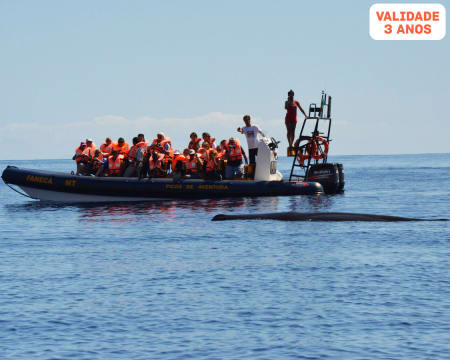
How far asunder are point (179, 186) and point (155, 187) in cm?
84

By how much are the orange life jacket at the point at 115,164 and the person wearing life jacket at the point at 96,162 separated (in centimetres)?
32

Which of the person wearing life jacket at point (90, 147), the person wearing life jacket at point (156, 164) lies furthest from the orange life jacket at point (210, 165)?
the person wearing life jacket at point (90, 147)

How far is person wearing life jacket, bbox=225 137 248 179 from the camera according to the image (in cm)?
2689

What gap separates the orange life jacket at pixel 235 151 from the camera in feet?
88.3

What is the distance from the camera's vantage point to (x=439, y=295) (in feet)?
38.2

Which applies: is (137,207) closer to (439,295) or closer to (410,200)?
(410,200)

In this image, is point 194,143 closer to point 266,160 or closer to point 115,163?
point 266,160

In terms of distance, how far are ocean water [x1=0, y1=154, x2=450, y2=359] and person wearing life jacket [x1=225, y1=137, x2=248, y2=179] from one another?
5775 millimetres

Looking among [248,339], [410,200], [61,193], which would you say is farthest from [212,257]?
[410,200]

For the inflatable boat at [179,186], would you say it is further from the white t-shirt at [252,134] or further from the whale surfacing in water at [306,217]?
the whale surfacing in water at [306,217]

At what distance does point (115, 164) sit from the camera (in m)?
27.6

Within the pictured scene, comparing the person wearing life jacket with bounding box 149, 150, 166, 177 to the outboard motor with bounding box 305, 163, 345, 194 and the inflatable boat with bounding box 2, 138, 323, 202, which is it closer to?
the inflatable boat with bounding box 2, 138, 323, 202

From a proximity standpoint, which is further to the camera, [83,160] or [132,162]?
[83,160]

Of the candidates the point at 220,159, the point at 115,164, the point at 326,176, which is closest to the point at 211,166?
the point at 220,159
